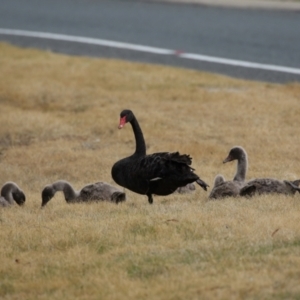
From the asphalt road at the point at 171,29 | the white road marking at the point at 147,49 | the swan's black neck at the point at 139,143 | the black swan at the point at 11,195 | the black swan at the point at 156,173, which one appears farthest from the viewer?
the asphalt road at the point at 171,29

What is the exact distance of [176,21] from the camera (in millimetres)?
20422

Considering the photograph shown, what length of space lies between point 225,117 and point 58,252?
586 centimetres

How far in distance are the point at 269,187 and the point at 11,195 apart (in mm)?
2503

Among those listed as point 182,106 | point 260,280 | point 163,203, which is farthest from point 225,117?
point 260,280

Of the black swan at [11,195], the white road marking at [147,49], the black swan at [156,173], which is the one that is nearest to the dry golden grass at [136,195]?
the black swan at [11,195]

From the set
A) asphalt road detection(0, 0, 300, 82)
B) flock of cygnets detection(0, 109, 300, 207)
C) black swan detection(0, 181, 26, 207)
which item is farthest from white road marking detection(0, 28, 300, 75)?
black swan detection(0, 181, 26, 207)

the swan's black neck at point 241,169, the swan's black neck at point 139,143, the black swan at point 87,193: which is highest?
the swan's black neck at point 139,143

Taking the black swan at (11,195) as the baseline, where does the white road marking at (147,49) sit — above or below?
above

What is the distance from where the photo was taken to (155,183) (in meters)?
8.91

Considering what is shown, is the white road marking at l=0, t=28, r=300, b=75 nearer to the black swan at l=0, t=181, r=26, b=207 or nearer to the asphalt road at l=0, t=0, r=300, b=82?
the asphalt road at l=0, t=0, r=300, b=82

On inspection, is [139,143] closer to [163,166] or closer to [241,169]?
[163,166]

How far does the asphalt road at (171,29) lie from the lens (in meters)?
16.4

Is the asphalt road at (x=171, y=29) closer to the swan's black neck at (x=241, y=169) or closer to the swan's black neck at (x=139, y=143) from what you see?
the swan's black neck at (x=241, y=169)

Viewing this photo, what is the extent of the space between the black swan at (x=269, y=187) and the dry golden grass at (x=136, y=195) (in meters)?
0.17
